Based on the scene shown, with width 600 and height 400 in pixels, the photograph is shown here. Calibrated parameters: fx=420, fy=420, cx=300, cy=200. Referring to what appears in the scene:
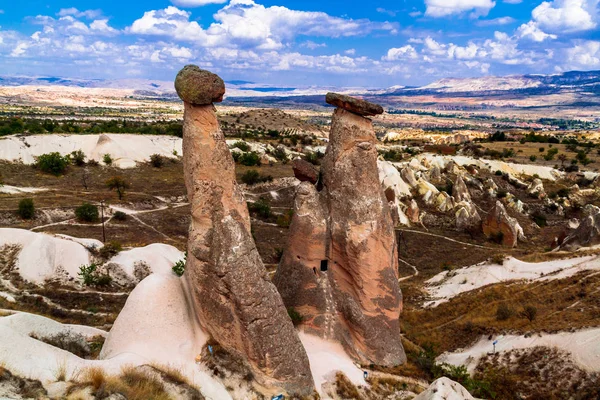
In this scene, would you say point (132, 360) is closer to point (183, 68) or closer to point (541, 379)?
point (183, 68)

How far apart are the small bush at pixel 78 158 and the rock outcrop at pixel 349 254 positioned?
4669 centimetres

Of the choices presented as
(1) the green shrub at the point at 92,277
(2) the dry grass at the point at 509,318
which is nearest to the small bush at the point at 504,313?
(2) the dry grass at the point at 509,318

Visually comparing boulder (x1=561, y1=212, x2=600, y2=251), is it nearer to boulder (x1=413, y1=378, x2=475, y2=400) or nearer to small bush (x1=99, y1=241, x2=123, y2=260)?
boulder (x1=413, y1=378, x2=475, y2=400)

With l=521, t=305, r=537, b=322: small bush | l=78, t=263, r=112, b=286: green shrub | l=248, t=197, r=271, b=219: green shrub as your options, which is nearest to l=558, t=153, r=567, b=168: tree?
l=248, t=197, r=271, b=219: green shrub

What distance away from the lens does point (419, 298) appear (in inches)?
849

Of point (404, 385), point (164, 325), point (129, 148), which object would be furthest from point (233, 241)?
point (129, 148)

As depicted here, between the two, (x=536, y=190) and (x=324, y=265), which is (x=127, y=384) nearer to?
(x=324, y=265)

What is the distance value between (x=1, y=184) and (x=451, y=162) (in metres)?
54.0

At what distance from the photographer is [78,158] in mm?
51188

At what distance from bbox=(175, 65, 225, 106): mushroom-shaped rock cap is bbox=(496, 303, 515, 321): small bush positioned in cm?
1412

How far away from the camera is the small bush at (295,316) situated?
42.3 feet

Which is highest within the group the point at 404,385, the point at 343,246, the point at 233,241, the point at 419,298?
the point at 233,241

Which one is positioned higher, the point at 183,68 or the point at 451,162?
the point at 183,68

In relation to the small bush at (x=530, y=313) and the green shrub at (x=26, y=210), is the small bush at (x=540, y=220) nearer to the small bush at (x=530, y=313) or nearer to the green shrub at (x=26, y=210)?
the small bush at (x=530, y=313)
